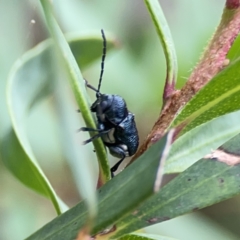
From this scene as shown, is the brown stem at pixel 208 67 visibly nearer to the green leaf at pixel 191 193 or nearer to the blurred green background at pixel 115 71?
the green leaf at pixel 191 193

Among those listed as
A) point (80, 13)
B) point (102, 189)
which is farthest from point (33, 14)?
point (102, 189)

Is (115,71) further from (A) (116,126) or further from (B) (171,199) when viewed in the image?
(B) (171,199)

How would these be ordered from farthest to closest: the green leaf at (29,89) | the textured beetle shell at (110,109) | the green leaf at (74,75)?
1. the textured beetle shell at (110,109)
2. the green leaf at (29,89)
3. the green leaf at (74,75)

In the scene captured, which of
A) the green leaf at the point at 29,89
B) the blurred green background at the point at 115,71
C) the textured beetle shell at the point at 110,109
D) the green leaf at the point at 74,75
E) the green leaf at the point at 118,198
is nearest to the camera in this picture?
the green leaf at the point at 118,198

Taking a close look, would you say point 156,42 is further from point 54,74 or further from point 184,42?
point 54,74

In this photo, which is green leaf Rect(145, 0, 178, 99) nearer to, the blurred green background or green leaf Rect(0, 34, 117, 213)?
green leaf Rect(0, 34, 117, 213)

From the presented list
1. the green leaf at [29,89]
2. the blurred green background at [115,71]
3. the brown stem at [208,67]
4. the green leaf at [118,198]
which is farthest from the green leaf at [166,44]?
the blurred green background at [115,71]
